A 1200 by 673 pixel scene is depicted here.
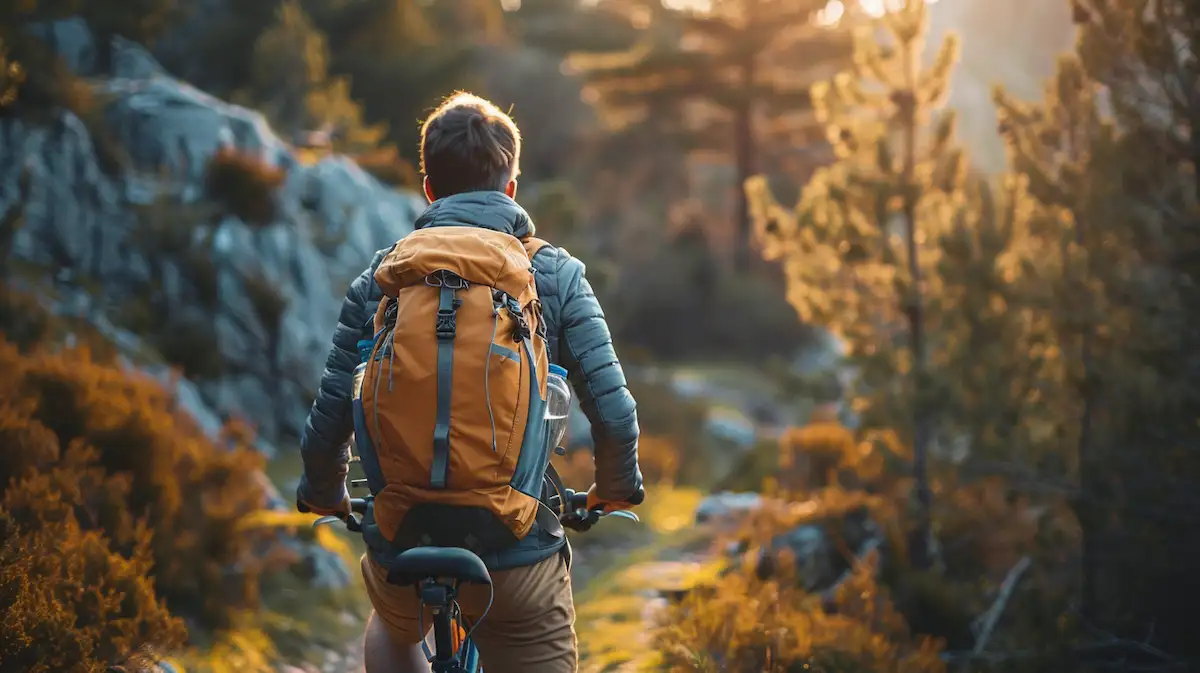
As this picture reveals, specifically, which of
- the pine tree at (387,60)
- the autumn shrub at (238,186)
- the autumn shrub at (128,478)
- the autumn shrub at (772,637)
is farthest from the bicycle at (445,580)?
the pine tree at (387,60)

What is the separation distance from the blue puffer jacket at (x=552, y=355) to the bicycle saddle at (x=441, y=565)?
0.53 feet

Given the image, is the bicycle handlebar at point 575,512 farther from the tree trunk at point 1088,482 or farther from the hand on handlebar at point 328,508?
the tree trunk at point 1088,482

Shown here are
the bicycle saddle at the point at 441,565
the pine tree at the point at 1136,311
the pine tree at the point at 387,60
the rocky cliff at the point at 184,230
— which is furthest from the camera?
the pine tree at the point at 387,60

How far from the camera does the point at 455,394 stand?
85.0 inches

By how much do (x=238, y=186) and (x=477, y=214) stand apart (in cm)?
807

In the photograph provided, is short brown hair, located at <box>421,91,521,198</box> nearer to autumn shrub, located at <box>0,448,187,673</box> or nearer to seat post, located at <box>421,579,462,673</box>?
seat post, located at <box>421,579,462,673</box>

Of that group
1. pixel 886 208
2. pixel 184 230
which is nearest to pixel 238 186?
pixel 184 230

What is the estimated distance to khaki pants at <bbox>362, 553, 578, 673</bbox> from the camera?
237cm

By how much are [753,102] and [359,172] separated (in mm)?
14566

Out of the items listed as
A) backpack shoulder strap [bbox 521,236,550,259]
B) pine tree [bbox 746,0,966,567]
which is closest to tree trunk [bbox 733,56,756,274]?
pine tree [bbox 746,0,966,567]

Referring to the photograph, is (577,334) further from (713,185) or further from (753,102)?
(713,185)

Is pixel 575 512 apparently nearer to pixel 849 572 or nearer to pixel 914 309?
pixel 849 572

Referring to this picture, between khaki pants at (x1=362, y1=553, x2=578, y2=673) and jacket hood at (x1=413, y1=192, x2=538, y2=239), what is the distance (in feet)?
2.72

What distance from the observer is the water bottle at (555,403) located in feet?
7.71
